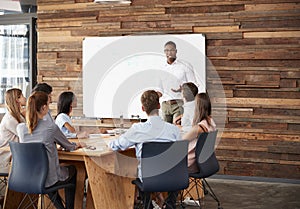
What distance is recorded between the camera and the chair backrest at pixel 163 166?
4.19 metres

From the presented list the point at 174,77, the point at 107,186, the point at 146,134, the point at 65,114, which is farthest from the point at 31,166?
the point at 174,77

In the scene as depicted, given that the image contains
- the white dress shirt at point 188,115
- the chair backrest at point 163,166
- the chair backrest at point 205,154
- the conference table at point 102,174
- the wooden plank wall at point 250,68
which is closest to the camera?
the chair backrest at point 163,166

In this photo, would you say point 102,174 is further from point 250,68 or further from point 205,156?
point 250,68

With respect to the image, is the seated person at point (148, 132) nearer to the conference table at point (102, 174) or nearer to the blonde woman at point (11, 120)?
the conference table at point (102, 174)

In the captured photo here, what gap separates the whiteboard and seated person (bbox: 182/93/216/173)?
2.16 meters

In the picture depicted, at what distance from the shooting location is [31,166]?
4254 millimetres

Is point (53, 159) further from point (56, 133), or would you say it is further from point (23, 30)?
point (23, 30)

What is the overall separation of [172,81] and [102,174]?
9.19 feet

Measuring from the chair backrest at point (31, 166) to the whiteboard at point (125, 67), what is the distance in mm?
3420

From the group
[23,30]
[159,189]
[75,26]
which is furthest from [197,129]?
[23,30]

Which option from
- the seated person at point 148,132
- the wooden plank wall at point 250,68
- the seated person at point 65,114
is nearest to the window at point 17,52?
the wooden plank wall at point 250,68

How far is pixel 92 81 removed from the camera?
7969 mm

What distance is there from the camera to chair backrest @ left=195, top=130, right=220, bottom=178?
4.87 metres

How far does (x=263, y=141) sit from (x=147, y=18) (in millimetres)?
2358
